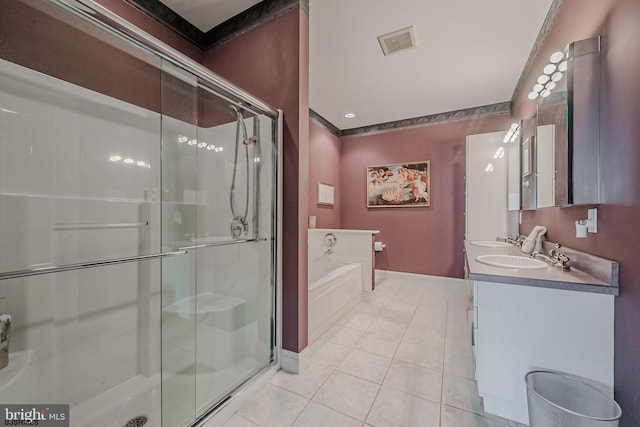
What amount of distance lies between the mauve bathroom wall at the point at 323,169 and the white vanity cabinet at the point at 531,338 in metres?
2.91

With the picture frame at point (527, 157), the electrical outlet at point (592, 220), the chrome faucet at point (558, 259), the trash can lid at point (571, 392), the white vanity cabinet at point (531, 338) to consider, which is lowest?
the trash can lid at point (571, 392)

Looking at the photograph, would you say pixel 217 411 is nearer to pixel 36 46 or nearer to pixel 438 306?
pixel 36 46

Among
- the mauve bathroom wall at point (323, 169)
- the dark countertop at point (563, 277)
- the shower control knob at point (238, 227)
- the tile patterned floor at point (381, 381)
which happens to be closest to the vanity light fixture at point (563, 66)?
the dark countertop at point (563, 277)

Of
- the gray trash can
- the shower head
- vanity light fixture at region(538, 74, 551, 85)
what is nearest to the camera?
the gray trash can

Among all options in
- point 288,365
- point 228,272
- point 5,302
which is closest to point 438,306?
point 288,365

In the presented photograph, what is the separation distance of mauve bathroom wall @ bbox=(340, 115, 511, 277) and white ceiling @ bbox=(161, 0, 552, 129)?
0.45 meters

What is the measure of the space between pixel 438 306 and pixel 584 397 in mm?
1863

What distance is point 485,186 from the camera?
3400mm

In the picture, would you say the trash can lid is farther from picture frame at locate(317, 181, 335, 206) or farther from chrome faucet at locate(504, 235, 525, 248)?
picture frame at locate(317, 181, 335, 206)

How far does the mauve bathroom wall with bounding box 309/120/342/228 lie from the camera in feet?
13.3

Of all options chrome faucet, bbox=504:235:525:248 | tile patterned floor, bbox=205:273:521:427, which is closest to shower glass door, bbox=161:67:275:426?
tile patterned floor, bbox=205:273:521:427

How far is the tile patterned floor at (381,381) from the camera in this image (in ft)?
4.61

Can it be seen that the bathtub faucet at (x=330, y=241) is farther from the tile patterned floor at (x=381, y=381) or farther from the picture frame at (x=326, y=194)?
the tile patterned floor at (x=381, y=381)

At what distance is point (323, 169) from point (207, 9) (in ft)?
8.62
